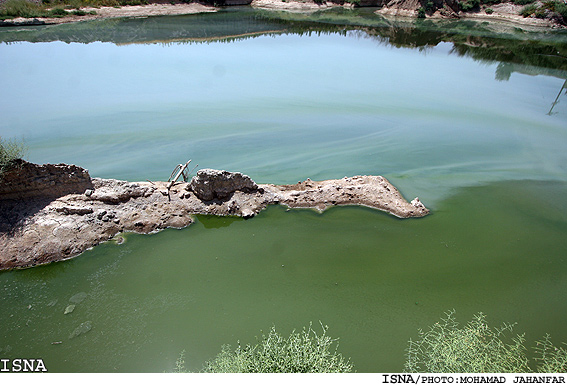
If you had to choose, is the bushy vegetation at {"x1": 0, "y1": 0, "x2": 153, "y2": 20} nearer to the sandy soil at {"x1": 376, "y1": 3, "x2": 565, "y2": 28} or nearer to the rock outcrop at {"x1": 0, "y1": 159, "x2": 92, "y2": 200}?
the sandy soil at {"x1": 376, "y1": 3, "x2": 565, "y2": 28}

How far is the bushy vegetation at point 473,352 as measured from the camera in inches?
240

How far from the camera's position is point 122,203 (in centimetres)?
1048

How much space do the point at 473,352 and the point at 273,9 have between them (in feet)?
172

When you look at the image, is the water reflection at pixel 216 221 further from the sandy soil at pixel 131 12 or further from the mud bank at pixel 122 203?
the sandy soil at pixel 131 12

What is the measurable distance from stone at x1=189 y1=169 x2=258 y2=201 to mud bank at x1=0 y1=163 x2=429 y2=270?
31 mm

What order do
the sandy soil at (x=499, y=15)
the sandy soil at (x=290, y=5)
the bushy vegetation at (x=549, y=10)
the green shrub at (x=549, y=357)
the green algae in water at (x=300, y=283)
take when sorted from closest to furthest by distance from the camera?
the green shrub at (x=549, y=357), the green algae in water at (x=300, y=283), the bushy vegetation at (x=549, y=10), the sandy soil at (x=499, y=15), the sandy soil at (x=290, y=5)

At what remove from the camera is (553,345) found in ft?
24.0

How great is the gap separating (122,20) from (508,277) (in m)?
43.5

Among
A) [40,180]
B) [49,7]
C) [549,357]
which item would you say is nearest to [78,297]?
[40,180]

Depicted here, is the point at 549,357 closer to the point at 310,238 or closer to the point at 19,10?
the point at 310,238

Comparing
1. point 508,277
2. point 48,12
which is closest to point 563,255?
point 508,277

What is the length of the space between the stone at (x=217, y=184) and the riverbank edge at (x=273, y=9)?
37387 millimetres

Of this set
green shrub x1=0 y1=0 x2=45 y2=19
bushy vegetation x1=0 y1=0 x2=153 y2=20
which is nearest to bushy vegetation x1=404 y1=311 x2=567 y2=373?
bushy vegetation x1=0 y1=0 x2=153 y2=20

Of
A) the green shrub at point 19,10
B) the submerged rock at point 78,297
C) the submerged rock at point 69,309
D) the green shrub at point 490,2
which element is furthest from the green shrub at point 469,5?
the submerged rock at point 69,309
